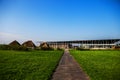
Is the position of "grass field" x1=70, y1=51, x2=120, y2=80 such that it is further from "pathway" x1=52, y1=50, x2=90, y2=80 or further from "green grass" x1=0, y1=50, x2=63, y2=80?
"green grass" x1=0, y1=50, x2=63, y2=80

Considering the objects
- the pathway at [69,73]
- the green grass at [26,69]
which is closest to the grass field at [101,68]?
the pathway at [69,73]

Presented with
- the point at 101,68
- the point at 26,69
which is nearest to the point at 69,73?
the point at 26,69

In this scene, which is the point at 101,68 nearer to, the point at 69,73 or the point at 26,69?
the point at 69,73

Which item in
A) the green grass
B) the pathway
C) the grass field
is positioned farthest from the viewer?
the grass field

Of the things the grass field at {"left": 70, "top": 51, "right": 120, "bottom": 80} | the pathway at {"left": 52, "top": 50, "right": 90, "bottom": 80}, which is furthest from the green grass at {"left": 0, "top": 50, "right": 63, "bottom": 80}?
the grass field at {"left": 70, "top": 51, "right": 120, "bottom": 80}

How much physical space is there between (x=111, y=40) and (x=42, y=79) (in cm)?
9823

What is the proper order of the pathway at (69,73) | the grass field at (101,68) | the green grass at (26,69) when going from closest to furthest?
the pathway at (69,73), the green grass at (26,69), the grass field at (101,68)

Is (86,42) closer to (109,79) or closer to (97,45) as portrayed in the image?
(97,45)

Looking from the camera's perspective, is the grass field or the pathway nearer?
the pathway

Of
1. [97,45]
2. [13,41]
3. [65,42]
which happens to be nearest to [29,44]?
[13,41]

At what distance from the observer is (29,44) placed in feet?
301

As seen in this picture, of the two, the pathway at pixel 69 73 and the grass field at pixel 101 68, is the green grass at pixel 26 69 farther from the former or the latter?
the grass field at pixel 101 68

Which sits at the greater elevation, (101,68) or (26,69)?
(26,69)

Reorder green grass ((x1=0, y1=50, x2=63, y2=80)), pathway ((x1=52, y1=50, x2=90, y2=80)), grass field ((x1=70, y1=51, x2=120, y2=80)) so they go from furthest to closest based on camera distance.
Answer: grass field ((x1=70, y1=51, x2=120, y2=80)) < green grass ((x1=0, y1=50, x2=63, y2=80)) < pathway ((x1=52, y1=50, x2=90, y2=80))
